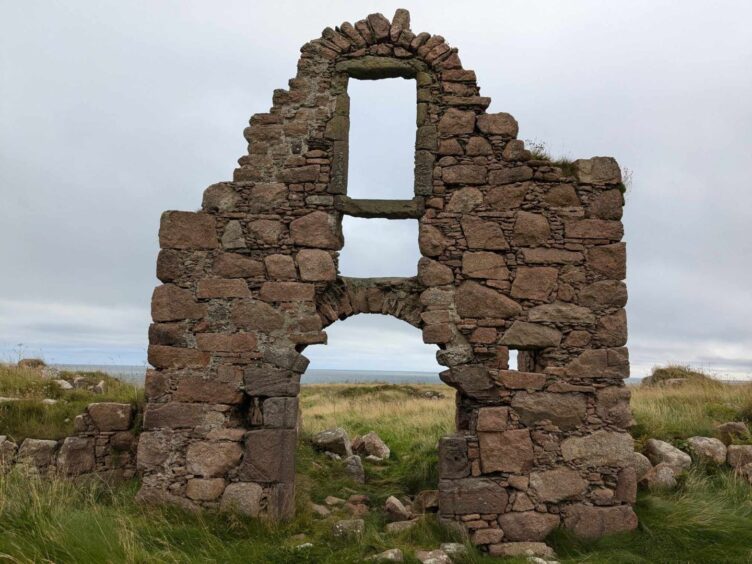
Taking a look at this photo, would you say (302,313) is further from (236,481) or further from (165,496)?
(165,496)

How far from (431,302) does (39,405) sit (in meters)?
5.96

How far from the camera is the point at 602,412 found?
6.61m

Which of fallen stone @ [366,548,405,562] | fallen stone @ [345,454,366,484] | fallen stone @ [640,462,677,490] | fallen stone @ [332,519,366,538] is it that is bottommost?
fallen stone @ [366,548,405,562]

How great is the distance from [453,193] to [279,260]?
2.20 metres

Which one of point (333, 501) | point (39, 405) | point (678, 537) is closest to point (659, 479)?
point (678, 537)

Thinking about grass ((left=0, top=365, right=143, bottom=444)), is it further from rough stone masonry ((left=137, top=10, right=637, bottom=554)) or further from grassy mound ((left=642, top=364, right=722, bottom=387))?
grassy mound ((left=642, top=364, right=722, bottom=387))

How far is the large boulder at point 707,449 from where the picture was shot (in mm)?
8414

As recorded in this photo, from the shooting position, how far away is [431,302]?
685cm

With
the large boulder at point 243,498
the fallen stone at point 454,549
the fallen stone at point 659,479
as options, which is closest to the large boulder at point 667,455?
the fallen stone at point 659,479

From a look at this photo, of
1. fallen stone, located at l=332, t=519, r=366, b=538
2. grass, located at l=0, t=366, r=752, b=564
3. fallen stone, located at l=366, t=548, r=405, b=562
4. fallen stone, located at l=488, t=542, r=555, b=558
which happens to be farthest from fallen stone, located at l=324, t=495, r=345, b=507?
fallen stone, located at l=488, t=542, r=555, b=558

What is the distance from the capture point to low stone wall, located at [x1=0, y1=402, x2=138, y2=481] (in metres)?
7.27

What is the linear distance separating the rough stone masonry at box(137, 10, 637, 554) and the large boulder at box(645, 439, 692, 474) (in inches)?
79.5

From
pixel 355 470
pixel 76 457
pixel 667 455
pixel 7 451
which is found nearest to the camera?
pixel 76 457

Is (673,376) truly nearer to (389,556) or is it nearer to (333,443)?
(333,443)
